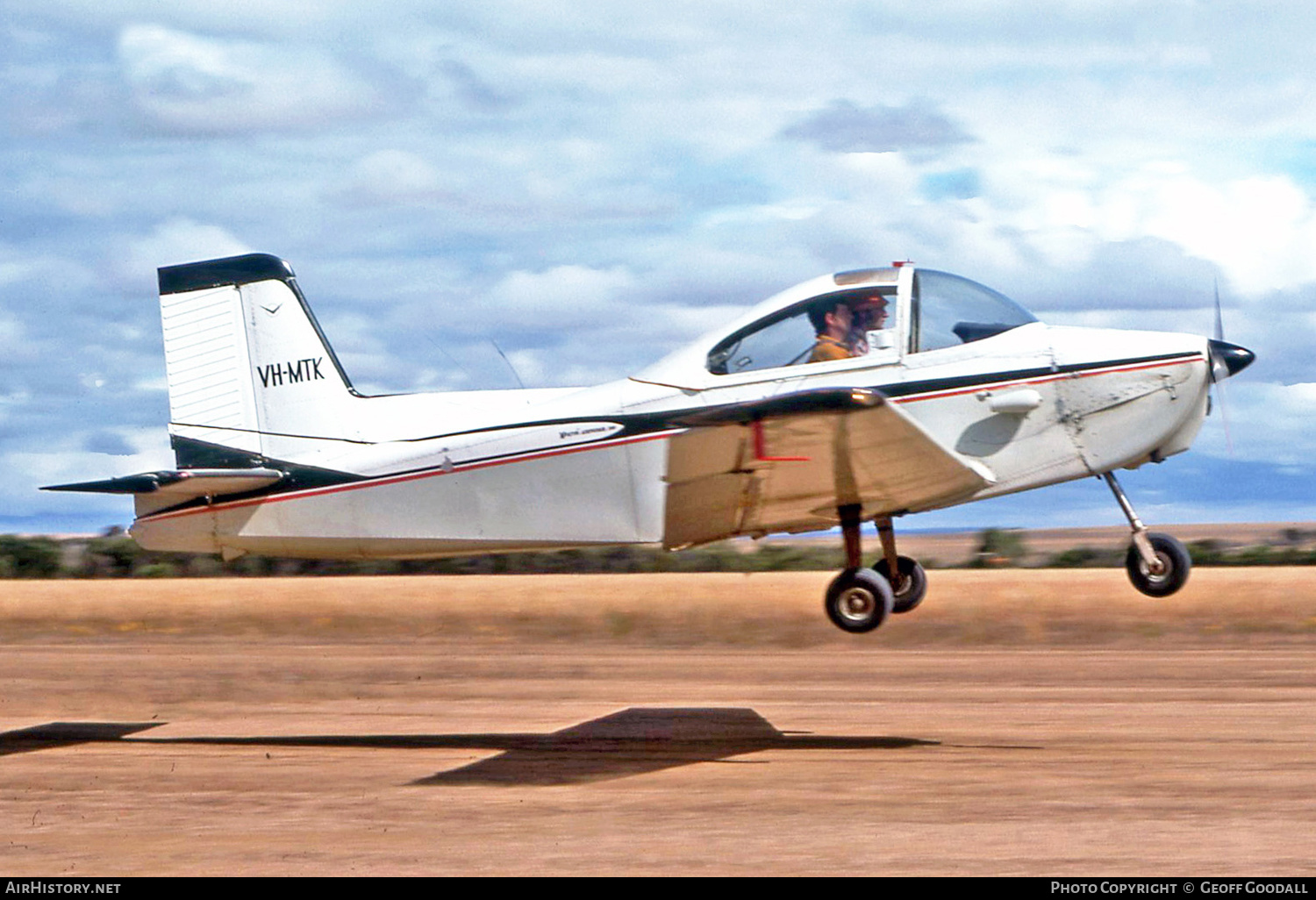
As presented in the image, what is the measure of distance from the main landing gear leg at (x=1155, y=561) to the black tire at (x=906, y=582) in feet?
5.27

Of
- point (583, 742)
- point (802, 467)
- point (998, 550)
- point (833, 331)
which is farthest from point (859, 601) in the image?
point (998, 550)

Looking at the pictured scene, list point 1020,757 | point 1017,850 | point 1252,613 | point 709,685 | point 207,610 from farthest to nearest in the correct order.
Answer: point 207,610 < point 1252,613 < point 709,685 < point 1020,757 < point 1017,850

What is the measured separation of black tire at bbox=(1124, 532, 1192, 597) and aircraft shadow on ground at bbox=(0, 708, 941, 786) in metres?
2.39

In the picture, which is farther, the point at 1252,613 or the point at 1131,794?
the point at 1252,613

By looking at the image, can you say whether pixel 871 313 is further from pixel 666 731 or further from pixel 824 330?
pixel 666 731

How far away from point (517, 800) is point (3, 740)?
594 centimetres

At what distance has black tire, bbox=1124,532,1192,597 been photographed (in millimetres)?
9375

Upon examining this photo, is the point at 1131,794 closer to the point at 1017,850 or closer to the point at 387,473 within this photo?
the point at 1017,850

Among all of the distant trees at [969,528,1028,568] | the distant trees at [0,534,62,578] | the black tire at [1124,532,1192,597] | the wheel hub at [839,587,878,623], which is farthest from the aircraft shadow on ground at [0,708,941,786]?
the distant trees at [0,534,62,578]

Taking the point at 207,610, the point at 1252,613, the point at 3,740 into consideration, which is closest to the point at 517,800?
the point at 3,740

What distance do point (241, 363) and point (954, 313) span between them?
5138mm

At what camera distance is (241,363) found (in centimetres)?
1077

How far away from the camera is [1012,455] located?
933cm

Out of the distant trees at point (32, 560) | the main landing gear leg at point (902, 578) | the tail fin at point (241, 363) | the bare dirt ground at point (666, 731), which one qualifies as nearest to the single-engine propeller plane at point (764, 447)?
the main landing gear leg at point (902, 578)
